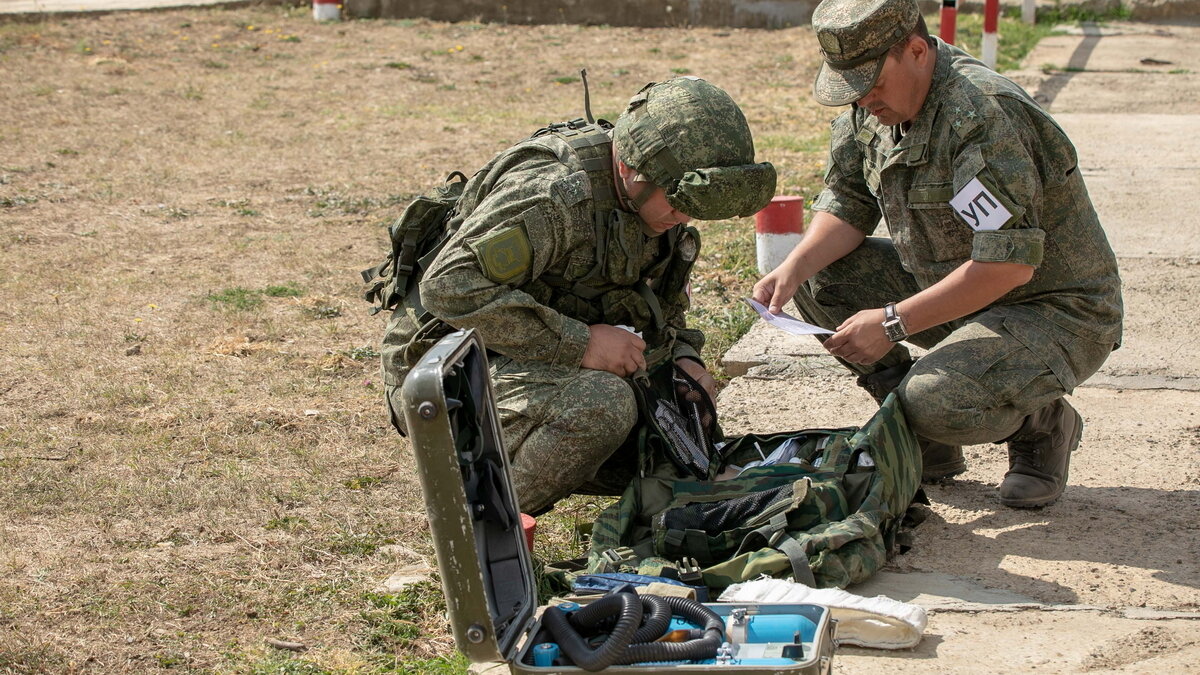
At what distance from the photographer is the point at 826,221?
13.4 feet

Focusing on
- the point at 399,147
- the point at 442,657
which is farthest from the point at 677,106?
the point at 399,147

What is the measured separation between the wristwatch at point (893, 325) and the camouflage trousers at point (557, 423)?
2.38 feet

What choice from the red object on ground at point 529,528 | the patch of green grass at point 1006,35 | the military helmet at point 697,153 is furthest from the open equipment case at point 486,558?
the patch of green grass at point 1006,35

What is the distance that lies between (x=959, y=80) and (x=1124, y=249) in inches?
125

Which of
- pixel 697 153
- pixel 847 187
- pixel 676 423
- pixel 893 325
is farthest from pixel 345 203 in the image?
pixel 893 325

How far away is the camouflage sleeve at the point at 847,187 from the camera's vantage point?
4027 millimetres

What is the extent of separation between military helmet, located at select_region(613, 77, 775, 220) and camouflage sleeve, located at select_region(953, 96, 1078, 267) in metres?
0.55

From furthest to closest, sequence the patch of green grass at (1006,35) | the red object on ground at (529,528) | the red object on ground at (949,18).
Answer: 1. the patch of green grass at (1006,35)
2. the red object on ground at (949,18)
3. the red object on ground at (529,528)

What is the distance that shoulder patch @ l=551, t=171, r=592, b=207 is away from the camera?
3414mm

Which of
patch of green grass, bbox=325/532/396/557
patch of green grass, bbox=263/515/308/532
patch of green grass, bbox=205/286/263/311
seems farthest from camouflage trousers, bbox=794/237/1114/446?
patch of green grass, bbox=205/286/263/311

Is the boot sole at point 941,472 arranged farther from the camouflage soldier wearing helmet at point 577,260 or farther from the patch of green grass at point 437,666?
the patch of green grass at point 437,666

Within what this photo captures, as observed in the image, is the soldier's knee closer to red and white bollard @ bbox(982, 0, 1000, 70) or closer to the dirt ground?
the dirt ground

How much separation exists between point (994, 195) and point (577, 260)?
1137 mm

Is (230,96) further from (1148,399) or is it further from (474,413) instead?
(474,413)
